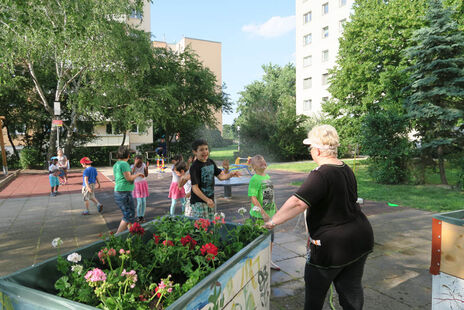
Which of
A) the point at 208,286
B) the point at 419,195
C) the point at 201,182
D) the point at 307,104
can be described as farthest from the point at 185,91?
the point at 208,286

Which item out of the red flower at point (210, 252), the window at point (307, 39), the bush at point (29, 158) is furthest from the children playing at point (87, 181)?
the window at point (307, 39)

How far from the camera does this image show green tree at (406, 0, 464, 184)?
1169 cm

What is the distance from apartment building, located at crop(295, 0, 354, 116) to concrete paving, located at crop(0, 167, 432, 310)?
84.9 feet

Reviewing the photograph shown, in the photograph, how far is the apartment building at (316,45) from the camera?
104 feet

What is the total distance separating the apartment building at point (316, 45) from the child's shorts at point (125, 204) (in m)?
28.4

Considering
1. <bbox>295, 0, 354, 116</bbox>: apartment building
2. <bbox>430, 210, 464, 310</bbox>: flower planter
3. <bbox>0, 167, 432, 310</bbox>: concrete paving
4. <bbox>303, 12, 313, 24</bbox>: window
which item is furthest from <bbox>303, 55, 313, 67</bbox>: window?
<bbox>430, 210, 464, 310</bbox>: flower planter

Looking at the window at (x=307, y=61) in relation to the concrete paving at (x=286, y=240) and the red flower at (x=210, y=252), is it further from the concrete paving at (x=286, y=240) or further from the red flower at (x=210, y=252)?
the red flower at (x=210, y=252)

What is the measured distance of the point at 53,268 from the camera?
67.5 inches

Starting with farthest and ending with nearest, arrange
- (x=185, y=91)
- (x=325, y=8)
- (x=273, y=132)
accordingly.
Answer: (x=325, y=8) → (x=273, y=132) → (x=185, y=91)

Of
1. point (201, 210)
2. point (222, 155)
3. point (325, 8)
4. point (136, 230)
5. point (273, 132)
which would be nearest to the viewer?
point (136, 230)

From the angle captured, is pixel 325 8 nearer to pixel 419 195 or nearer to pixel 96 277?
pixel 419 195

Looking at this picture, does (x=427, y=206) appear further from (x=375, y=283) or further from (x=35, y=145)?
(x=35, y=145)

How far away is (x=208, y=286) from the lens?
4.90 feet

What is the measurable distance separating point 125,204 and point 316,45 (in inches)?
1343
